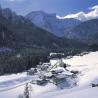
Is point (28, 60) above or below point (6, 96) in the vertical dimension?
above

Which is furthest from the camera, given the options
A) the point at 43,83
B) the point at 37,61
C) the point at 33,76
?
the point at 37,61

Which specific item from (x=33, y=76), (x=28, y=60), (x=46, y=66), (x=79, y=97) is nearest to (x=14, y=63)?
(x=28, y=60)

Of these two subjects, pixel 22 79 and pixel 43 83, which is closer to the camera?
pixel 43 83

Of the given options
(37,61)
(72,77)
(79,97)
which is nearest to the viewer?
(79,97)

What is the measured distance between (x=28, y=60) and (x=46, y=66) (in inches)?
811

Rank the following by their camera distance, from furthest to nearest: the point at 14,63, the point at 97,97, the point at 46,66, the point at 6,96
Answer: the point at 14,63
the point at 46,66
the point at 6,96
the point at 97,97

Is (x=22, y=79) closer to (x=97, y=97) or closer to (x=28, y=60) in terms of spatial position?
(x=28, y=60)

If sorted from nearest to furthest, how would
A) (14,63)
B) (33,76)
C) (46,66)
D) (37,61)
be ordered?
(33,76), (46,66), (14,63), (37,61)

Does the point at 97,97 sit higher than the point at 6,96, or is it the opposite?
the point at 97,97

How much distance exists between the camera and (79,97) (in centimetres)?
3212

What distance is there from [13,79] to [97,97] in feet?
206

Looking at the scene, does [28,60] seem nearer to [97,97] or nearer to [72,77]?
[72,77]

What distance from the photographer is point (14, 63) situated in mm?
128875

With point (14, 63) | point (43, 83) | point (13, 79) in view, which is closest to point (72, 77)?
point (43, 83)
